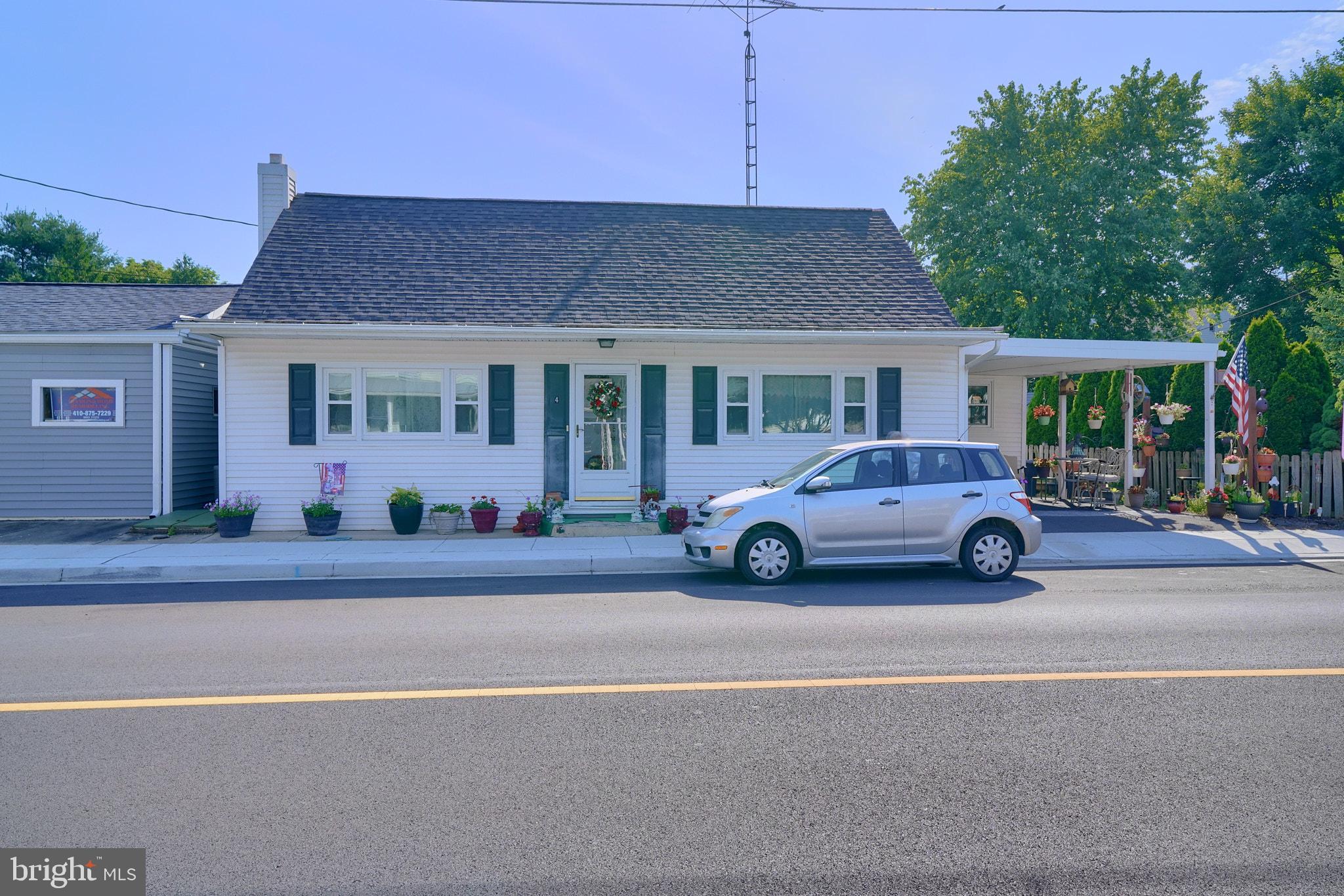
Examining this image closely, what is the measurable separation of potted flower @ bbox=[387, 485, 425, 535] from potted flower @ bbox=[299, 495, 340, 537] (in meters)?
0.83

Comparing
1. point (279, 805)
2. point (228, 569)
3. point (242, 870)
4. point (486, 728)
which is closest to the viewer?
point (242, 870)

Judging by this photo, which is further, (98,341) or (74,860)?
(98,341)

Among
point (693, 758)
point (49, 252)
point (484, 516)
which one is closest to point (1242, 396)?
point (484, 516)

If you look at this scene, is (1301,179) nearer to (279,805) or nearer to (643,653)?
(643,653)

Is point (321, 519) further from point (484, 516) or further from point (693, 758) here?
point (693, 758)

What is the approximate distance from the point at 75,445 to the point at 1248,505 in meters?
19.5

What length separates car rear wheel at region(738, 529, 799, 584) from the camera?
977cm

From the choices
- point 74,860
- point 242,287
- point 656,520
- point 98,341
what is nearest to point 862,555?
point 656,520

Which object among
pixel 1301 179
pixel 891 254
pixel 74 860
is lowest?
pixel 74 860

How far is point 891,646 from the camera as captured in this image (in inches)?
268

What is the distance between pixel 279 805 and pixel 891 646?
4409 mm

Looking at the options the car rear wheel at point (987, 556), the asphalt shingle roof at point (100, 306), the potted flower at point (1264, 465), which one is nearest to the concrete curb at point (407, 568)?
the car rear wheel at point (987, 556)

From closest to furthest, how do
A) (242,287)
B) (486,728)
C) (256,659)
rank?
(486,728)
(256,659)
(242,287)

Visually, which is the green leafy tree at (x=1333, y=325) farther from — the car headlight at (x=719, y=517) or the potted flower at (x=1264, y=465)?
the car headlight at (x=719, y=517)
